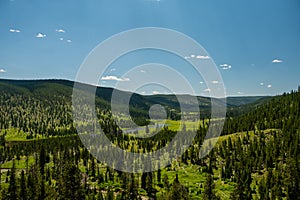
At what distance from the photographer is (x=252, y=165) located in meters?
146

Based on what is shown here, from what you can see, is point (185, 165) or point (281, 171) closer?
point (281, 171)

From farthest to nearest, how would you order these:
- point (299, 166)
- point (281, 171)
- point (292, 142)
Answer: point (292, 142) < point (281, 171) < point (299, 166)

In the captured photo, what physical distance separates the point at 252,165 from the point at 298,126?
56601 mm

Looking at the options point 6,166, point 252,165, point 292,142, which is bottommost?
point 6,166

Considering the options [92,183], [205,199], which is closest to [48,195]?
[205,199]

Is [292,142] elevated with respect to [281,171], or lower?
elevated

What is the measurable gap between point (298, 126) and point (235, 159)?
173 ft

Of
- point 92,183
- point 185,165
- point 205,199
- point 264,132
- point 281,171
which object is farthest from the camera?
point 264,132

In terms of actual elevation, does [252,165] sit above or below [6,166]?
above

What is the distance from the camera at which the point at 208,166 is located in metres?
162

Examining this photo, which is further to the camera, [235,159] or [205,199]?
[235,159]

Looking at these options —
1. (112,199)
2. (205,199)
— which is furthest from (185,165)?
(205,199)

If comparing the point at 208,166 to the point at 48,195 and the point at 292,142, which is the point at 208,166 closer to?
the point at 292,142

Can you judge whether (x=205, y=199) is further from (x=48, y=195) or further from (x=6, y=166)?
(x=6, y=166)
